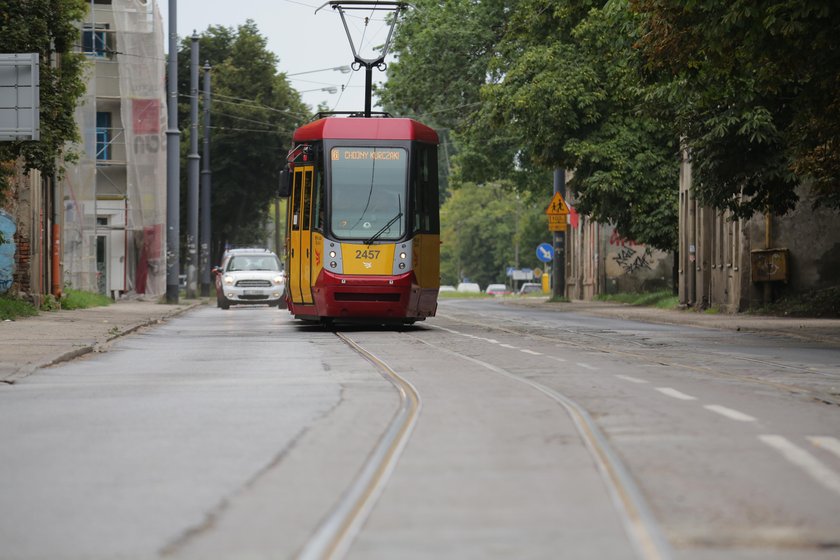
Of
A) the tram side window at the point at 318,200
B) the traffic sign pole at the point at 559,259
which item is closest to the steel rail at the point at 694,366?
the tram side window at the point at 318,200

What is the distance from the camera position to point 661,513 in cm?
670

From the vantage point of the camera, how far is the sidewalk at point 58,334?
17031mm

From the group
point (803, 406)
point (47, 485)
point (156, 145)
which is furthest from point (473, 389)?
point (156, 145)

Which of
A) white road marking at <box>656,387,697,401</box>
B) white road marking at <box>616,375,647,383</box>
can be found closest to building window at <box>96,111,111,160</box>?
white road marking at <box>616,375,647,383</box>

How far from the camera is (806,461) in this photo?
837cm

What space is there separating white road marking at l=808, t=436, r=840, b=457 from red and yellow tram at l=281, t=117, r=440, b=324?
16.1m

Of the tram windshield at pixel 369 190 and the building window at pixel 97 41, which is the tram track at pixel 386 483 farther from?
the building window at pixel 97 41

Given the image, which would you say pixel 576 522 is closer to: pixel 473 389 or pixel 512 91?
pixel 473 389

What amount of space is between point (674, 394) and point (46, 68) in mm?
20132

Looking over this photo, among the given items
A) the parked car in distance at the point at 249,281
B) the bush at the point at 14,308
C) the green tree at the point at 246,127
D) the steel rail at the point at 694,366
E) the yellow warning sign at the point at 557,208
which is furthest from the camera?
the green tree at the point at 246,127

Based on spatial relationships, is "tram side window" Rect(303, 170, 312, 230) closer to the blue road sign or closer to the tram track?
the tram track

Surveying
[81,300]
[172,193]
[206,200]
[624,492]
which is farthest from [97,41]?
[624,492]

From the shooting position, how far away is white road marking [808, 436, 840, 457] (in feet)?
29.1

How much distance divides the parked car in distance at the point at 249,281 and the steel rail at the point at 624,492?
32.7 m
